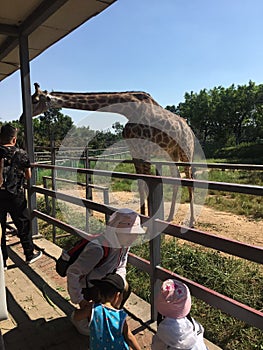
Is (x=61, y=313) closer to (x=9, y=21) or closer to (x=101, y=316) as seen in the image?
(x=101, y=316)

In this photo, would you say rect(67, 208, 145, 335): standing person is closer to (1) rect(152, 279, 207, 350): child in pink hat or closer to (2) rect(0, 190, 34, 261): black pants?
(1) rect(152, 279, 207, 350): child in pink hat

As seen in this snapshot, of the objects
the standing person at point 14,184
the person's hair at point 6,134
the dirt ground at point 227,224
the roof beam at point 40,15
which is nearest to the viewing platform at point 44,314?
the standing person at point 14,184

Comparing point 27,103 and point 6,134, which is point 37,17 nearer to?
point 27,103

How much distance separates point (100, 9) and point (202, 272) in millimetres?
2618

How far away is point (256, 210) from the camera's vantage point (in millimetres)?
6402

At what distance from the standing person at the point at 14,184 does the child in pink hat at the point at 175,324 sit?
202 cm

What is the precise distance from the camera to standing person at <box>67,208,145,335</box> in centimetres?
167

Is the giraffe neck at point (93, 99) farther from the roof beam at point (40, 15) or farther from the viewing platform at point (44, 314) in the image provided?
the viewing platform at point (44, 314)

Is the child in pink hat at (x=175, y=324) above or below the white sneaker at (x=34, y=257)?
above

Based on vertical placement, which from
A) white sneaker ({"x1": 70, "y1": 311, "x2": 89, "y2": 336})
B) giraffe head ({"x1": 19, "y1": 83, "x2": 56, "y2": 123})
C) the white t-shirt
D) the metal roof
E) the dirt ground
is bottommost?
the dirt ground

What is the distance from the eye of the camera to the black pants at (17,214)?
119 inches

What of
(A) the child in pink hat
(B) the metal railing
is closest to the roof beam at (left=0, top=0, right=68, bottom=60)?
(B) the metal railing

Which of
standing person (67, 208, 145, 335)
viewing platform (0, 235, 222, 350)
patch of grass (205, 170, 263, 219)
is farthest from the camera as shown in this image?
patch of grass (205, 170, 263, 219)

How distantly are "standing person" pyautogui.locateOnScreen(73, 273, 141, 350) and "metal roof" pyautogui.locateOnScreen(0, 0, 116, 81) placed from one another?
2.41 m
